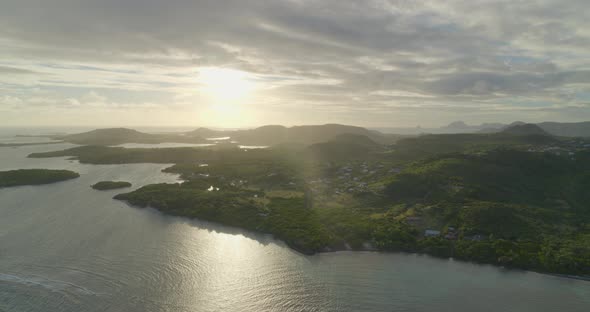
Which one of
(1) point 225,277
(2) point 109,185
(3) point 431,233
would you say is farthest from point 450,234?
(2) point 109,185

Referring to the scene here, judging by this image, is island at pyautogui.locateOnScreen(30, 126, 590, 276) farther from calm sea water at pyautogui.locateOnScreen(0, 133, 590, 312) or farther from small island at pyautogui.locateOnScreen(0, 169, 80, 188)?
small island at pyautogui.locateOnScreen(0, 169, 80, 188)

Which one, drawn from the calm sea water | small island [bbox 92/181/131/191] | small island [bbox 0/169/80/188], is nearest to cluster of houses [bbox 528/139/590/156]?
the calm sea water

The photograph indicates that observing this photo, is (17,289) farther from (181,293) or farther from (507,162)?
(507,162)

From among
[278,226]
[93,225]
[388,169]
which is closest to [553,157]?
[388,169]

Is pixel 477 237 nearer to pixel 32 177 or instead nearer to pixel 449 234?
pixel 449 234

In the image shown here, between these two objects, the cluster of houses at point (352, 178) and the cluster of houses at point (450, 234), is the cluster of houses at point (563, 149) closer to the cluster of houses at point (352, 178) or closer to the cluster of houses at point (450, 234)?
the cluster of houses at point (352, 178)

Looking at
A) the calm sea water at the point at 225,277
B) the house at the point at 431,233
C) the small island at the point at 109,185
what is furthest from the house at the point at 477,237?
the small island at the point at 109,185
